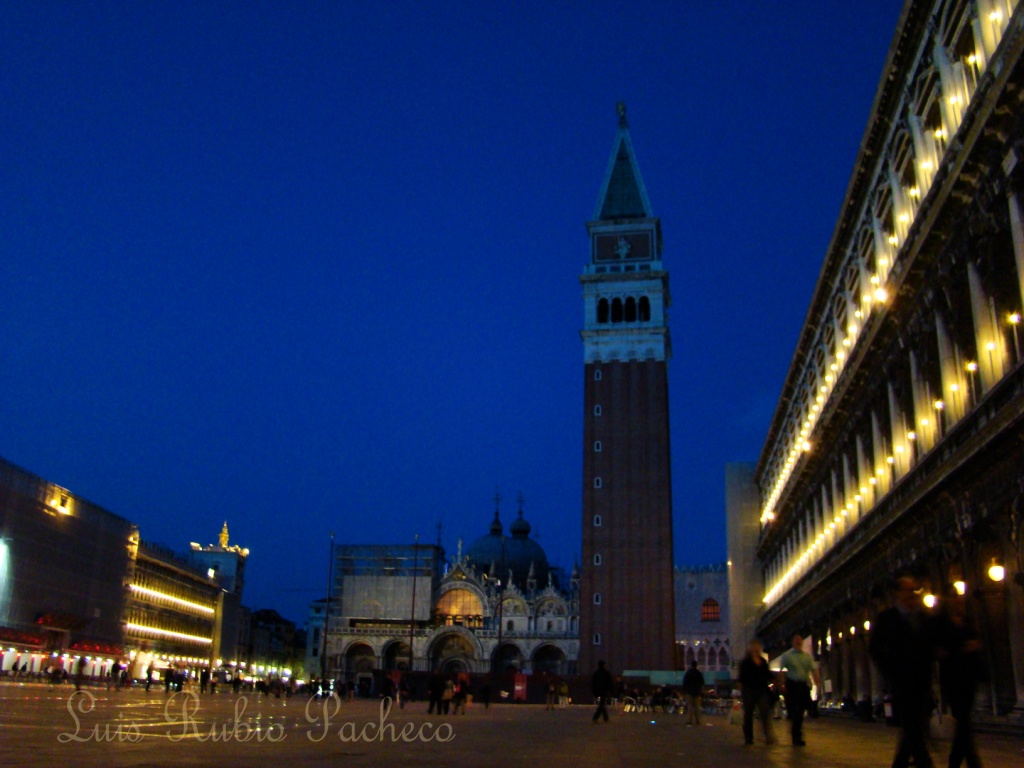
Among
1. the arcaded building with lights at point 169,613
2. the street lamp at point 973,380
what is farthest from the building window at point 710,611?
the street lamp at point 973,380

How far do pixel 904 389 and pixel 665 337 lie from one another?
58.6m

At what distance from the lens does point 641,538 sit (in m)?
77.6

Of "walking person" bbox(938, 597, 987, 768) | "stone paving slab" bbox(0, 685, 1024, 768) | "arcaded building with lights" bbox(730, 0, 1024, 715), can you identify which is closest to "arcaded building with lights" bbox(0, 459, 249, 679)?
"stone paving slab" bbox(0, 685, 1024, 768)

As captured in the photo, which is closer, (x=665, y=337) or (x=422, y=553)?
(x=665, y=337)

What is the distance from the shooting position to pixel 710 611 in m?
94.6

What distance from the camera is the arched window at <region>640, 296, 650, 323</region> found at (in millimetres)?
85438

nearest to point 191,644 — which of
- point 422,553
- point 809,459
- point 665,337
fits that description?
point 422,553

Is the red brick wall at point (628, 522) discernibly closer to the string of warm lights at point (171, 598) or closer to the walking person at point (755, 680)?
the string of warm lights at point (171, 598)

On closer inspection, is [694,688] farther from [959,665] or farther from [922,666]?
[922,666]

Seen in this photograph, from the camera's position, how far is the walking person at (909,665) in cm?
743

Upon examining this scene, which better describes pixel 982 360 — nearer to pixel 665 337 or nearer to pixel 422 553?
pixel 665 337

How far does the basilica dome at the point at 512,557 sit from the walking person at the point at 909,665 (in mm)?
98181

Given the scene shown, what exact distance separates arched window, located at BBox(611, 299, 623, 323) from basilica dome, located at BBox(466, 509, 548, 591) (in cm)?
3255

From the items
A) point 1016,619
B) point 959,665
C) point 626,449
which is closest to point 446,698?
point 1016,619
